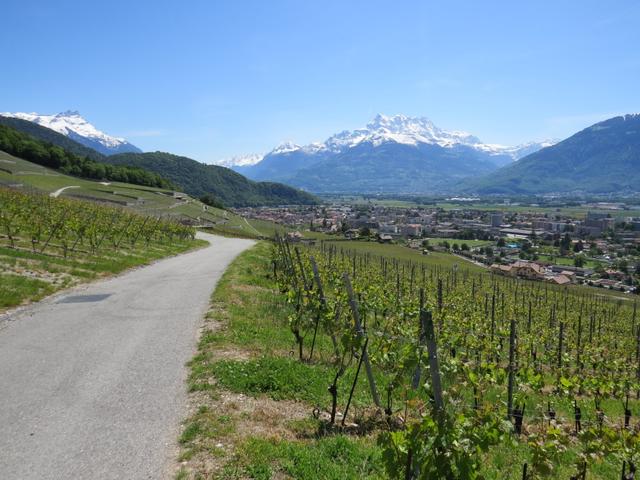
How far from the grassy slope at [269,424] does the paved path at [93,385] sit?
442mm

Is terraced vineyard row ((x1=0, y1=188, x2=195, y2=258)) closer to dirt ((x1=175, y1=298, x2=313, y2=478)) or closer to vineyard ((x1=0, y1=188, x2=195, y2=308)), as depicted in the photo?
vineyard ((x1=0, y1=188, x2=195, y2=308))

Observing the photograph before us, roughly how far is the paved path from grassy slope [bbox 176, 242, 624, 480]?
442 mm

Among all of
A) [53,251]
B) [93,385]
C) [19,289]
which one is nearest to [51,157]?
[53,251]

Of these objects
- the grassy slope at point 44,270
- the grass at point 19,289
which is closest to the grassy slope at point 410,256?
the grassy slope at point 44,270

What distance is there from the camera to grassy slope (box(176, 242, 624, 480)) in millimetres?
5641

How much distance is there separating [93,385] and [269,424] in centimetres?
358

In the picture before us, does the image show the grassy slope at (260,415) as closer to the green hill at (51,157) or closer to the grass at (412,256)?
the grass at (412,256)

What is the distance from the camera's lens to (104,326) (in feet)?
38.8

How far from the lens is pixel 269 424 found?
6855 mm

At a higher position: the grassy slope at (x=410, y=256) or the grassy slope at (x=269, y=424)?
the grassy slope at (x=269, y=424)

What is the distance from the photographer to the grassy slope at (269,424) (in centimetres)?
564

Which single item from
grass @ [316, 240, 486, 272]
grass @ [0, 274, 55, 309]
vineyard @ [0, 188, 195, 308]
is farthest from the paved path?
grass @ [316, 240, 486, 272]

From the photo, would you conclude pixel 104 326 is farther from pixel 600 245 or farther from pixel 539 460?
pixel 600 245

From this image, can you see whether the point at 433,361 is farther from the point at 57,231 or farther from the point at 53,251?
the point at 57,231
